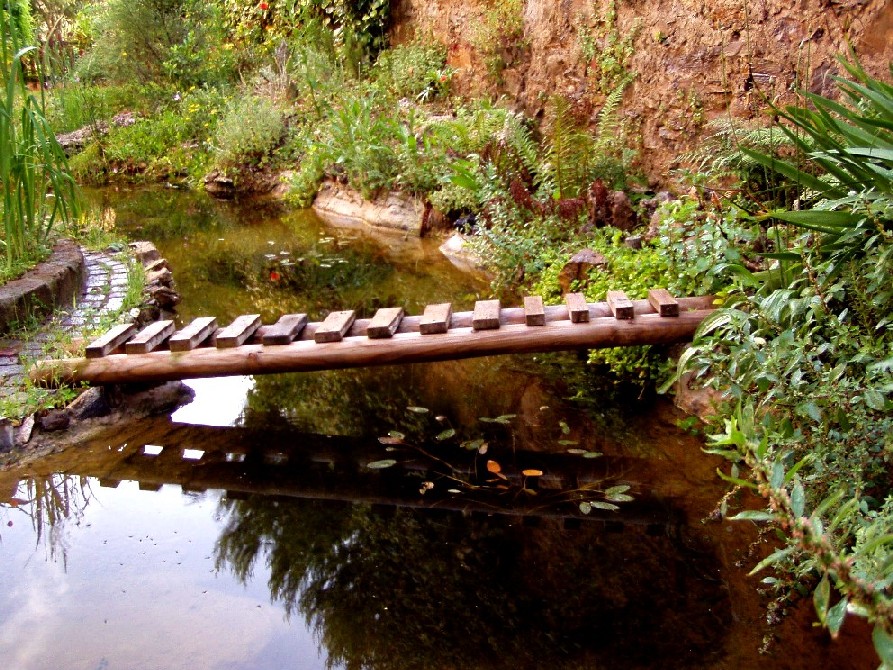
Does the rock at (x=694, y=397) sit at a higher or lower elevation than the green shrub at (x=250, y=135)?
higher

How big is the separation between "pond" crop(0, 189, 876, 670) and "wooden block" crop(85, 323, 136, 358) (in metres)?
0.46

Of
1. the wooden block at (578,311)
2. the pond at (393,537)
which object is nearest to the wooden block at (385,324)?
the pond at (393,537)

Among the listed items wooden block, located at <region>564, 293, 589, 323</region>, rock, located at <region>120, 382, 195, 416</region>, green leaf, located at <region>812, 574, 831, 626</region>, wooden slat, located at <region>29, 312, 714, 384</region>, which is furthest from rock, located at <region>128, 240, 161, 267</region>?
green leaf, located at <region>812, 574, 831, 626</region>

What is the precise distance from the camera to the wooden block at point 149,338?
4.80m

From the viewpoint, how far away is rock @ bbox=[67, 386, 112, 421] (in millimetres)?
4766

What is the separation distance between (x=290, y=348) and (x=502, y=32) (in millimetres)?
6726

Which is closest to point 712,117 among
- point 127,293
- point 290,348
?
point 290,348

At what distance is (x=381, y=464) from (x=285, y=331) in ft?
3.09

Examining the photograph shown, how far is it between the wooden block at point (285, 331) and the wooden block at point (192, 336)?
39 centimetres

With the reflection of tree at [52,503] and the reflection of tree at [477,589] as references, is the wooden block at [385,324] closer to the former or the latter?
the reflection of tree at [477,589]

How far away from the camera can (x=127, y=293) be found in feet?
19.9

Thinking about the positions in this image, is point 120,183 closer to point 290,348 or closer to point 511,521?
point 290,348

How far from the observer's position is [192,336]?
4.78 meters

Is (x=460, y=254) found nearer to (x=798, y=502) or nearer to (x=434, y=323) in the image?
(x=434, y=323)
